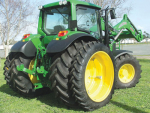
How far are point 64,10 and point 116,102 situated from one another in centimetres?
251

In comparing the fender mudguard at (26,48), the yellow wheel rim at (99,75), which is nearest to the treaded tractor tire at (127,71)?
the yellow wheel rim at (99,75)

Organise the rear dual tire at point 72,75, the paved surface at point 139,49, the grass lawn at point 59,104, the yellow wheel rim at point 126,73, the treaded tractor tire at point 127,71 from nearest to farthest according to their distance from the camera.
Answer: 1. the rear dual tire at point 72,75
2. the grass lawn at point 59,104
3. the treaded tractor tire at point 127,71
4. the yellow wheel rim at point 126,73
5. the paved surface at point 139,49

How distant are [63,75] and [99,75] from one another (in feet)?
4.18

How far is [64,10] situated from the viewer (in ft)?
13.3

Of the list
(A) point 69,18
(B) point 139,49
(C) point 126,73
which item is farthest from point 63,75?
(B) point 139,49

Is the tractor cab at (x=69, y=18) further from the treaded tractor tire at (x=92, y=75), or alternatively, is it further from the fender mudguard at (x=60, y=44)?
the treaded tractor tire at (x=92, y=75)

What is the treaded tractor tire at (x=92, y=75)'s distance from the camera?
10.4ft

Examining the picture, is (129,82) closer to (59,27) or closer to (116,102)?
(116,102)

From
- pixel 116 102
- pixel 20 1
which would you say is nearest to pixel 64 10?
pixel 116 102

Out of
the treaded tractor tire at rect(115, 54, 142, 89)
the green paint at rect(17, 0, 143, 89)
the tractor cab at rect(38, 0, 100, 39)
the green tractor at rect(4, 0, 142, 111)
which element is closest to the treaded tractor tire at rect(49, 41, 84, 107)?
the green tractor at rect(4, 0, 142, 111)

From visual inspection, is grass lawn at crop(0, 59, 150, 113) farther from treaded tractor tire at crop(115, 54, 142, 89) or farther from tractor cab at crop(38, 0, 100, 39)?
tractor cab at crop(38, 0, 100, 39)

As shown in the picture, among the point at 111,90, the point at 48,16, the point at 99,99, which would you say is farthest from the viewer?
the point at 48,16

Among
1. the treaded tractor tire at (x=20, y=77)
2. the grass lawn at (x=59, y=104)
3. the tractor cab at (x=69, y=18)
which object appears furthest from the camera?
the treaded tractor tire at (x=20, y=77)

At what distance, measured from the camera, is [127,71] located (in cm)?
555
